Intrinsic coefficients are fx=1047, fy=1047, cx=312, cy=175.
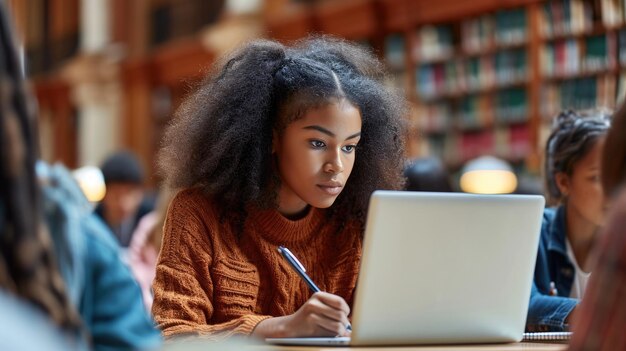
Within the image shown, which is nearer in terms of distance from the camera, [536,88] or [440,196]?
[440,196]

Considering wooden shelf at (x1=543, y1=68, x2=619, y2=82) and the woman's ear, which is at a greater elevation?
wooden shelf at (x1=543, y1=68, x2=619, y2=82)

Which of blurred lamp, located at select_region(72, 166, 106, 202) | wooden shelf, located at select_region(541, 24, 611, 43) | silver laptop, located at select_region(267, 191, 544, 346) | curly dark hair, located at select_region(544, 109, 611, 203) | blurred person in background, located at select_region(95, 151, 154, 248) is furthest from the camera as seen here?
blurred lamp, located at select_region(72, 166, 106, 202)

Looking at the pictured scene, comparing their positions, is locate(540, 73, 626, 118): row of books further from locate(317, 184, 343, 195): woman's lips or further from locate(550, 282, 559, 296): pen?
locate(317, 184, 343, 195): woman's lips

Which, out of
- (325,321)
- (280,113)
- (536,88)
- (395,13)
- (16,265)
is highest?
(395,13)

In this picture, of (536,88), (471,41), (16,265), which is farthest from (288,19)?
(16,265)

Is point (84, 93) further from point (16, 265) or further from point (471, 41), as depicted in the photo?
point (16, 265)

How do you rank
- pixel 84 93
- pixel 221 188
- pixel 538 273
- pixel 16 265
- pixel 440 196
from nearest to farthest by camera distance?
pixel 16 265 < pixel 440 196 < pixel 221 188 < pixel 538 273 < pixel 84 93

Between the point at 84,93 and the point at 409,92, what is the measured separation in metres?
6.46

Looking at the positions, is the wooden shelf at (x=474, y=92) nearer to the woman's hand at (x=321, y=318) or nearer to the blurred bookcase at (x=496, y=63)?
the blurred bookcase at (x=496, y=63)

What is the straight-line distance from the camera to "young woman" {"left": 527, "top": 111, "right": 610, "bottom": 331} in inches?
110

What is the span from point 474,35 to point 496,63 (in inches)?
14.7

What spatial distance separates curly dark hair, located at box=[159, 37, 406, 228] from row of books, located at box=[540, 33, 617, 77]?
4.90 meters

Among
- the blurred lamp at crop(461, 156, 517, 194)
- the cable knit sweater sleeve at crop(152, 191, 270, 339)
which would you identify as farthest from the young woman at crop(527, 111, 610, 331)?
the blurred lamp at crop(461, 156, 517, 194)

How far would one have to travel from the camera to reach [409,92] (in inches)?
335
